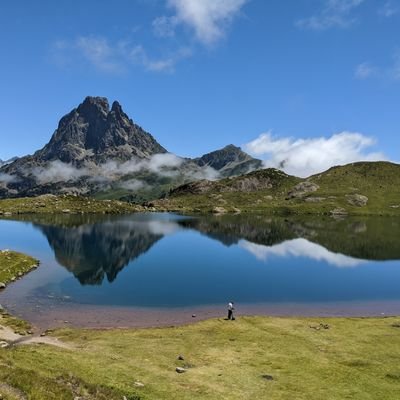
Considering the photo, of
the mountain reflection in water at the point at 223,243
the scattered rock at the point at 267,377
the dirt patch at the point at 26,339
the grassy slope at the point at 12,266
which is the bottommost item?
the dirt patch at the point at 26,339

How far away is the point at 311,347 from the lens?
4819cm

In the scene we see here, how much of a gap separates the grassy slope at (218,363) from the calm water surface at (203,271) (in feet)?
66.6

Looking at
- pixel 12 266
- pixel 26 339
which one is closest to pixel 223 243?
pixel 12 266

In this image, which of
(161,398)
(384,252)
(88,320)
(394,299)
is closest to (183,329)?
(88,320)

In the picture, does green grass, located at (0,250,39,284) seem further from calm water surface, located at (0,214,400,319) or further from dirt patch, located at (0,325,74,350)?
dirt patch, located at (0,325,74,350)

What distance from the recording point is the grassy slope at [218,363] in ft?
103

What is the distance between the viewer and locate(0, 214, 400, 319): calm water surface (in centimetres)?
7912

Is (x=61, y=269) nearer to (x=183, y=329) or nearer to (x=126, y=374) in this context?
(x=183, y=329)

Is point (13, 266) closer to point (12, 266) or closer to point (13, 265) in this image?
point (12, 266)

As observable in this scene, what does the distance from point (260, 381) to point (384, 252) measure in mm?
125230

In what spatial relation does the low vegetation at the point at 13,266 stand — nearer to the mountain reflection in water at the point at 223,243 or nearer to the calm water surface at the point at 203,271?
the calm water surface at the point at 203,271

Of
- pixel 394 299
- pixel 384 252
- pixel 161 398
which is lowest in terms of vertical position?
pixel 161 398

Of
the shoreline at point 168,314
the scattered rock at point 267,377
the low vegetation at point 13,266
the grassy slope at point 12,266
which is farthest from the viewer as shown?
the low vegetation at point 13,266

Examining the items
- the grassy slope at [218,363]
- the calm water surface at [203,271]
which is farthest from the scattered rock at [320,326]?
the calm water surface at [203,271]
